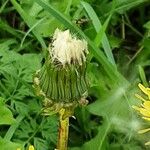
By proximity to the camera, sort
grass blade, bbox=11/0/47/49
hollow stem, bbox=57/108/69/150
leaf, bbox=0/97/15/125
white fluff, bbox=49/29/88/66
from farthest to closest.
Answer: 1. grass blade, bbox=11/0/47/49
2. leaf, bbox=0/97/15/125
3. hollow stem, bbox=57/108/69/150
4. white fluff, bbox=49/29/88/66

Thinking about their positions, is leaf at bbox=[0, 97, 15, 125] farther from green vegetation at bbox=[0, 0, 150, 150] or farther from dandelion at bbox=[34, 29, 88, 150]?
dandelion at bbox=[34, 29, 88, 150]

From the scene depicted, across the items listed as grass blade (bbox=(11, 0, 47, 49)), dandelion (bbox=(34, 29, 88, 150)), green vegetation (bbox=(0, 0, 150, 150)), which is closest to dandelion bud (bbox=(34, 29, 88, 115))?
dandelion (bbox=(34, 29, 88, 150))

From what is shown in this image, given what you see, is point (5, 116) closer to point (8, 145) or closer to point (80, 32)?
point (8, 145)

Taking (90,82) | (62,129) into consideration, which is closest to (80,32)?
(90,82)

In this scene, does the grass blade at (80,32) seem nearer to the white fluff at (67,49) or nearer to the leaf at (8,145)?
the white fluff at (67,49)

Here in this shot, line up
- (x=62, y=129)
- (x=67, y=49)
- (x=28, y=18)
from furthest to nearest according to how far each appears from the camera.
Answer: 1. (x=28, y=18)
2. (x=62, y=129)
3. (x=67, y=49)

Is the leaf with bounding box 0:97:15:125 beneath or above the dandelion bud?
beneath

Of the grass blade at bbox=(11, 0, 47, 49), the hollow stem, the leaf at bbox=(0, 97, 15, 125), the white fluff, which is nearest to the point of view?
the white fluff

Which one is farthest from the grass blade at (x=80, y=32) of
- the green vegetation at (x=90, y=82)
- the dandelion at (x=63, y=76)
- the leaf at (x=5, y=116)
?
the leaf at (x=5, y=116)
